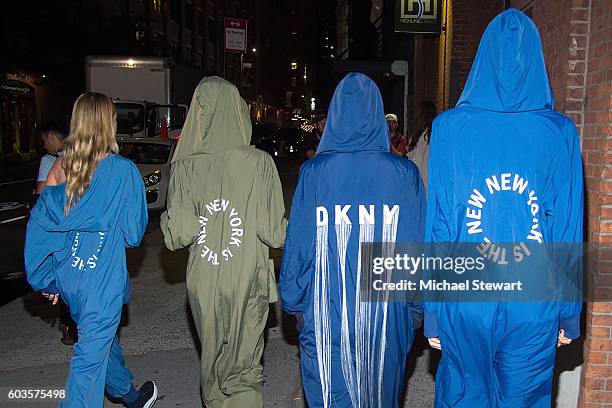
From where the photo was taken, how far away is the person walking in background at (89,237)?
338 centimetres

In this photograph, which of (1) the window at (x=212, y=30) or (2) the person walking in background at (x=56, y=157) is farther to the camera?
(1) the window at (x=212, y=30)

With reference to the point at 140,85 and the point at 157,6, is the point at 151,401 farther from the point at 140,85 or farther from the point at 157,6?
the point at 157,6

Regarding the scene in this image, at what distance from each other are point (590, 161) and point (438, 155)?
1.54 m

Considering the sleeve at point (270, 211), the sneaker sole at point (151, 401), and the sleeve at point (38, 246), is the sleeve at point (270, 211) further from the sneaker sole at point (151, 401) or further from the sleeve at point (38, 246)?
the sneaker sole at point (151, 401)

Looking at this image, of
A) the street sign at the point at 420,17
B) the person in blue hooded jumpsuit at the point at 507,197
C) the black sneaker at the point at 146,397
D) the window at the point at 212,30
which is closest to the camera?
the person in blue hooded jumpsuit at the point at 507,197

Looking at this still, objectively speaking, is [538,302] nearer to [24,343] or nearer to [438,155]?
[438,155]

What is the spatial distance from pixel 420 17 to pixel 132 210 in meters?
9.05

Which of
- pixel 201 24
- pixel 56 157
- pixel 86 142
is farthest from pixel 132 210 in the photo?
pixel 201 24

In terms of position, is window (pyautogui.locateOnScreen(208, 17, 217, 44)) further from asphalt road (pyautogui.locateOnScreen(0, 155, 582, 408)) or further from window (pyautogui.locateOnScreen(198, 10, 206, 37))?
asphalt road (pyautogui.locateOnScreen(0, 155, 582, 408))

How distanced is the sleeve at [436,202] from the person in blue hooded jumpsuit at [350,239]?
0.22 meters

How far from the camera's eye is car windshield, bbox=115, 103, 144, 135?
18.4m

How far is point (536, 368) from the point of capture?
2.60 metres

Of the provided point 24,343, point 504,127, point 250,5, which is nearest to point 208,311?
point 504,127

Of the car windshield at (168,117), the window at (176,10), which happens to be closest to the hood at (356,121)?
the car windshield at (168,117)
